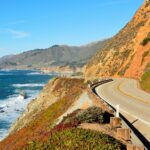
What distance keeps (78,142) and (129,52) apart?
3440 inches

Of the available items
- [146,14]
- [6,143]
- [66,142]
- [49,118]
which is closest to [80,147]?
[66,142]

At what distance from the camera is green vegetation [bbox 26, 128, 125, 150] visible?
14761 mm

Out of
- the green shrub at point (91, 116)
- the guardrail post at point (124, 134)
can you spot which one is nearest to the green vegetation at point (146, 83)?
the green shrub at point (91, 116)

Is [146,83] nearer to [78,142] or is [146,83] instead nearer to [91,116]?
[91,116]

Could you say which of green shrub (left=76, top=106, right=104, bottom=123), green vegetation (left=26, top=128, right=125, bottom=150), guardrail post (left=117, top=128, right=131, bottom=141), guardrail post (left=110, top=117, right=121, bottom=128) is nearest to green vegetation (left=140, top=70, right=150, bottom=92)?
green shrub (left=76, top=106, right=104, bottom=123)

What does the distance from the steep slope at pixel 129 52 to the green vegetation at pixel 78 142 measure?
200ft

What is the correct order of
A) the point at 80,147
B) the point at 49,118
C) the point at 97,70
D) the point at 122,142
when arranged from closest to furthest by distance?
the point at 80,147 < the point at 122,142 < the point at 49,118 < the point at 97,70

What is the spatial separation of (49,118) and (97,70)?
70896 millimetres

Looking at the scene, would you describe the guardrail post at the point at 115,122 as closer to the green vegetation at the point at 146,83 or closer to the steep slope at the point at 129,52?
the green vegetation at the point at 146,83

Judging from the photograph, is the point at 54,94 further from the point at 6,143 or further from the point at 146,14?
the point at 146,14

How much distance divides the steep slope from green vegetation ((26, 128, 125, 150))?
61097mm

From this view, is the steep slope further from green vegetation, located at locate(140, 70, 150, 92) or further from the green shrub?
the green shrub

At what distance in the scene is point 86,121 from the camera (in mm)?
20297

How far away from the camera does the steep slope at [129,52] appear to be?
83688mm
